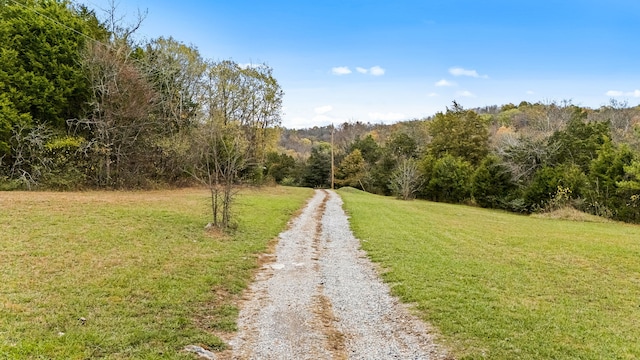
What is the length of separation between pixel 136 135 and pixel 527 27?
25242 mm

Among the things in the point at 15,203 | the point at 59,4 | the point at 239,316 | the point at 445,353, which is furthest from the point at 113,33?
the point at 445,353

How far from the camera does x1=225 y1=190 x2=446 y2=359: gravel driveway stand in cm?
466

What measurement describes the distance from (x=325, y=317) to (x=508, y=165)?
33448 millimetres

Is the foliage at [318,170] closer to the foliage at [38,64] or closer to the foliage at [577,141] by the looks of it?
the foliage at [577,141]

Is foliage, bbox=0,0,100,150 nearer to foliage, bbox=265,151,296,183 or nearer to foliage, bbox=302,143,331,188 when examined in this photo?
foliage, bbox=265,151,296,183

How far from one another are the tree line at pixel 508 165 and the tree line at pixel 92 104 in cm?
2235

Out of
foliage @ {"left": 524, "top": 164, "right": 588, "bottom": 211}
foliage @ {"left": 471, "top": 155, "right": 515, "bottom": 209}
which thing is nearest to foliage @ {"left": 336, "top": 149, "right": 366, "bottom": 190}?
foliage @ {"left": 471, "top": 155, "right": 515, "bottom": 209}

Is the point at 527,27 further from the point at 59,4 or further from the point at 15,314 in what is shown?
the point at 59,4

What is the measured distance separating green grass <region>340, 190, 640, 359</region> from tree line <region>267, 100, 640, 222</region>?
47.0 feet

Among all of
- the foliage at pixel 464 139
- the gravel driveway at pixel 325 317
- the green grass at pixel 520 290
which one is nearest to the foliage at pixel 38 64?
the gravel driveway at pixel 325 317

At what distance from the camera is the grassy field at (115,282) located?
4.64 metres

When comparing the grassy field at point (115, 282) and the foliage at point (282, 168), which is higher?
the foliage at point (282, 168)

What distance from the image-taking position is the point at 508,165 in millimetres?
34438

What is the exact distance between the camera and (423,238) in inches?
510
